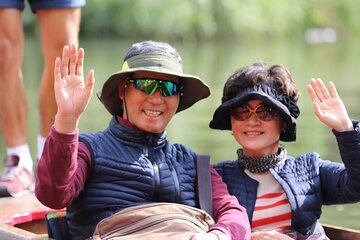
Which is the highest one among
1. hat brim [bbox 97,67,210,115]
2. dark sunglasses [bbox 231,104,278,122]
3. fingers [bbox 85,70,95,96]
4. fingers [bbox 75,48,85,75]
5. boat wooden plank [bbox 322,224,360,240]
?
fingers [bbox 75,48,85,75]

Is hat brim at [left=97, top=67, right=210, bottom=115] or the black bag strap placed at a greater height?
hat brim at [left=97, top=67, right=210, bottom=115]

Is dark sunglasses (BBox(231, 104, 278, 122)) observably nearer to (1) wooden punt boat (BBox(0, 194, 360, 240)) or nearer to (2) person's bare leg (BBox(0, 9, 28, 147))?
(1) wooden punt boat (BBox(0, 194, 360, 240))

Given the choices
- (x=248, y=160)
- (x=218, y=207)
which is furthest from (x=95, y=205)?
(x=248, y=160)

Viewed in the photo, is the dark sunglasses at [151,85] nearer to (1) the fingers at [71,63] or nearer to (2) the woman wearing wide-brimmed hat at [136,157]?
(2) the woman wearing wide-brimmed hat at [136,157]

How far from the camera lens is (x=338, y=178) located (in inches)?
187

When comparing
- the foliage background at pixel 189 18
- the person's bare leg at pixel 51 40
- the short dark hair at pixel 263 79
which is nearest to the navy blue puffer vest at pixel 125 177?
the short dark hair at pixel 263 79

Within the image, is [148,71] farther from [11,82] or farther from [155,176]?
[11,82]

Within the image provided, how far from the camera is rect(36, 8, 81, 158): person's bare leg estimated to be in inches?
258

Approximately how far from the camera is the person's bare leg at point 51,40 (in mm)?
6551

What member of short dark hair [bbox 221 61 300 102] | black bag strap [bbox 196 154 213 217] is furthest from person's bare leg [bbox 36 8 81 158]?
black bag strap [bbox 196 154 213 217]

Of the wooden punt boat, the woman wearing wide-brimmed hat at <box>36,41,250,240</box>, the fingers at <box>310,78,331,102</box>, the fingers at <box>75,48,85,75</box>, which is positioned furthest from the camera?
the wooden punt boat

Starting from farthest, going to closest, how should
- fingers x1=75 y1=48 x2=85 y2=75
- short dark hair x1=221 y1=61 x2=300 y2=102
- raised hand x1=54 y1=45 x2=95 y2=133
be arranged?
short dark hair x1=221 y1=61 x2=300 y2=102 < fingers x1=75 y1=48 x2=85 y2=75 < raised hand x1=54 y1=45 x2=95 y2=133

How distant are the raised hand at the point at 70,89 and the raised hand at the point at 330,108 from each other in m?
1.06

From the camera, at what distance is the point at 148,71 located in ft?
14.6
